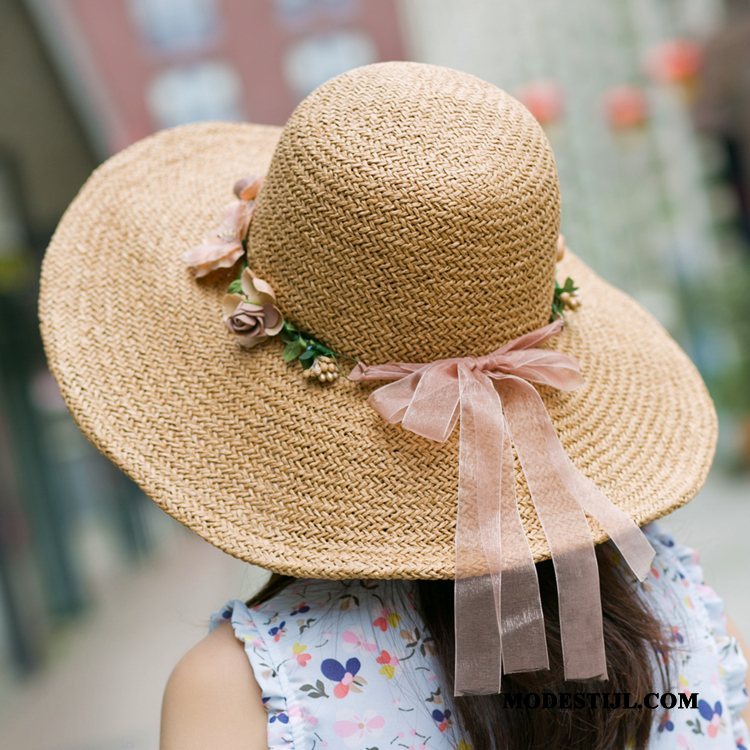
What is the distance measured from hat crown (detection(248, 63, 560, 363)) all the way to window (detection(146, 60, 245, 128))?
5.66 metres

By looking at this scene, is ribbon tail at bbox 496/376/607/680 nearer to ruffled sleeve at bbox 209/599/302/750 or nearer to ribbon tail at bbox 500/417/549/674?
ribbon tail at bbox 500/417/549/674

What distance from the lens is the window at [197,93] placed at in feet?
22.0

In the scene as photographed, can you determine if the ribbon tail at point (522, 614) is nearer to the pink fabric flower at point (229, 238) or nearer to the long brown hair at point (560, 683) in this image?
the long brown hair at point (560, 683)

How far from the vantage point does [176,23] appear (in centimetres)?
671

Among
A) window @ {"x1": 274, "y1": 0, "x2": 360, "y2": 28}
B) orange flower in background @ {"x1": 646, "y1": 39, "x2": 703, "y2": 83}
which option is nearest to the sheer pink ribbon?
window @ {"x1": 274, "y1": 0, "x2": 360, "y2": 28}

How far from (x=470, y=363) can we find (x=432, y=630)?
14.6 inches

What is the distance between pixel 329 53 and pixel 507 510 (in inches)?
245

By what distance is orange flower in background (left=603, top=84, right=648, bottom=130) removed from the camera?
9.49m

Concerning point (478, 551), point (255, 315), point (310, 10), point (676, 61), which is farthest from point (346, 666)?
point (676, 61)

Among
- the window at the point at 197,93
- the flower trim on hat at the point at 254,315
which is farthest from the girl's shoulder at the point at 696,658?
the window at the point at 197,93

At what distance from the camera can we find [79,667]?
18.4 ft

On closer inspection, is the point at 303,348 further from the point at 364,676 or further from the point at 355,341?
the point at 364,676

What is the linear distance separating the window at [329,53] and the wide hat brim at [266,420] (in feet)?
18.0

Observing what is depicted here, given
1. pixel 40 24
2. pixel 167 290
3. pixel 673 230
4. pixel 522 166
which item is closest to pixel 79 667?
pixel 40 24
